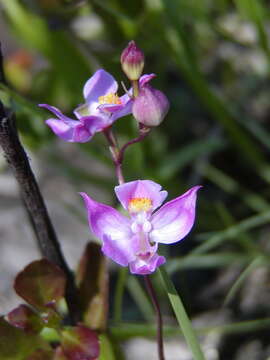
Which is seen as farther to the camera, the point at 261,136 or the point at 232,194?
the point at 232,194

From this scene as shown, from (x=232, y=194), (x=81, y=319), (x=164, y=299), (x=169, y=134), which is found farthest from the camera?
(x=169, y=134)

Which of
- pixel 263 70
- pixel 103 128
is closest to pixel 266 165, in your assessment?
pixel 263 70

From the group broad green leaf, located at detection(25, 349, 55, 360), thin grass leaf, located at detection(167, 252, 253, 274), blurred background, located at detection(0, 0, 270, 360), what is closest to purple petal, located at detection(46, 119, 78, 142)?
blurred background, located at detection(0, 0, 270, 360)

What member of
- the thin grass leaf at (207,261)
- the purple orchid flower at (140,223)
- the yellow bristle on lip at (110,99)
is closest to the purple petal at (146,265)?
the purple orchid flower at (140,223)

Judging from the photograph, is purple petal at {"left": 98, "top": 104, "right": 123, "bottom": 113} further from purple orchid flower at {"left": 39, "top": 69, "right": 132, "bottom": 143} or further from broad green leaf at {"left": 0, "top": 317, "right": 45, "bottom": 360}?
broad green leaf at {"left": 0, "top": 317, "right": 45, "bottom": 360}

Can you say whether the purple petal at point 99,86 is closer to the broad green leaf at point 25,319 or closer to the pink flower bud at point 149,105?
the pink flower bud at point 149,105

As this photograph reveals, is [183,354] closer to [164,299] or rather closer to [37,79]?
[164,299]

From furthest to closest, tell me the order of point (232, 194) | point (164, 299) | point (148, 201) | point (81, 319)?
1. point (232, 194)
2. point (164, 299)
3. point (81, 319)
4. point (148, 201)
